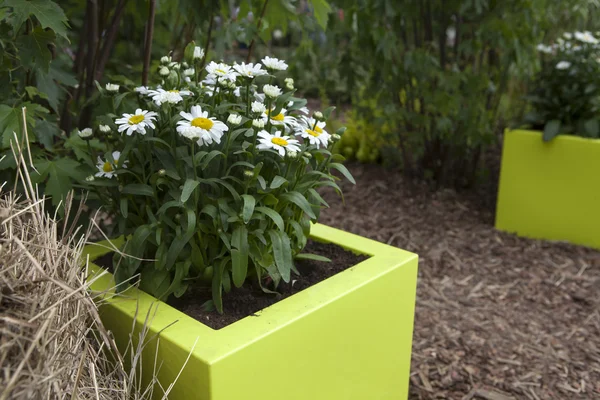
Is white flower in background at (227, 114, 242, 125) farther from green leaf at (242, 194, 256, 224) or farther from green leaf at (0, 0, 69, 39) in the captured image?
green leaf at (0, 0, 69, 39)

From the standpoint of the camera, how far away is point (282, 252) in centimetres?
146

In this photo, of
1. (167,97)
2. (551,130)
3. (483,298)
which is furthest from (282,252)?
(551,130)

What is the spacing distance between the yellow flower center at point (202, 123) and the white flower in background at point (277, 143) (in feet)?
0.39

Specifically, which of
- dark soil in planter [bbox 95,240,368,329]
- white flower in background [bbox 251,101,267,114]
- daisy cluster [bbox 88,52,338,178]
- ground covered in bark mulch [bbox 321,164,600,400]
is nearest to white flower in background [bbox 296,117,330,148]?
daisy cluster [bbox 88,52,338,178]

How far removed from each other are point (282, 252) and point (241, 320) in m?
0.18

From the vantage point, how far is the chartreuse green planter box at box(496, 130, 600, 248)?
10.4ft

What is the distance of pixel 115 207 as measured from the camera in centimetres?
160

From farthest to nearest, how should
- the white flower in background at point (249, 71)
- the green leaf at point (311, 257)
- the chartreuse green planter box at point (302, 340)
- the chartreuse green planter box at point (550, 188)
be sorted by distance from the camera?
the chartreuse green planter box at point (550, 188) → the green leaf at point (311, 257) → the white flower in background at point (249, 71) → the chartreuse green planter box at point (302, 340)

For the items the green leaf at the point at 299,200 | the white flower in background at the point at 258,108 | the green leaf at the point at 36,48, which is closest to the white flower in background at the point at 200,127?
the white flower in background at the point at 258,108

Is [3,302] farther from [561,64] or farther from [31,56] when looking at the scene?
[561,64]

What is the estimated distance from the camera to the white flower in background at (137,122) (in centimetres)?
138

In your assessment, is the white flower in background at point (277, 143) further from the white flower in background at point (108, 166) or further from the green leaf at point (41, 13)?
the green leaf at point (41, 13)

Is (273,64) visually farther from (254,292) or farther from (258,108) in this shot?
(254,292)

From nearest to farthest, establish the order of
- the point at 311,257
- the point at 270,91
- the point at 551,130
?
1. the point at 270,91
2. the point at 311,257
3. the point at 551,130
